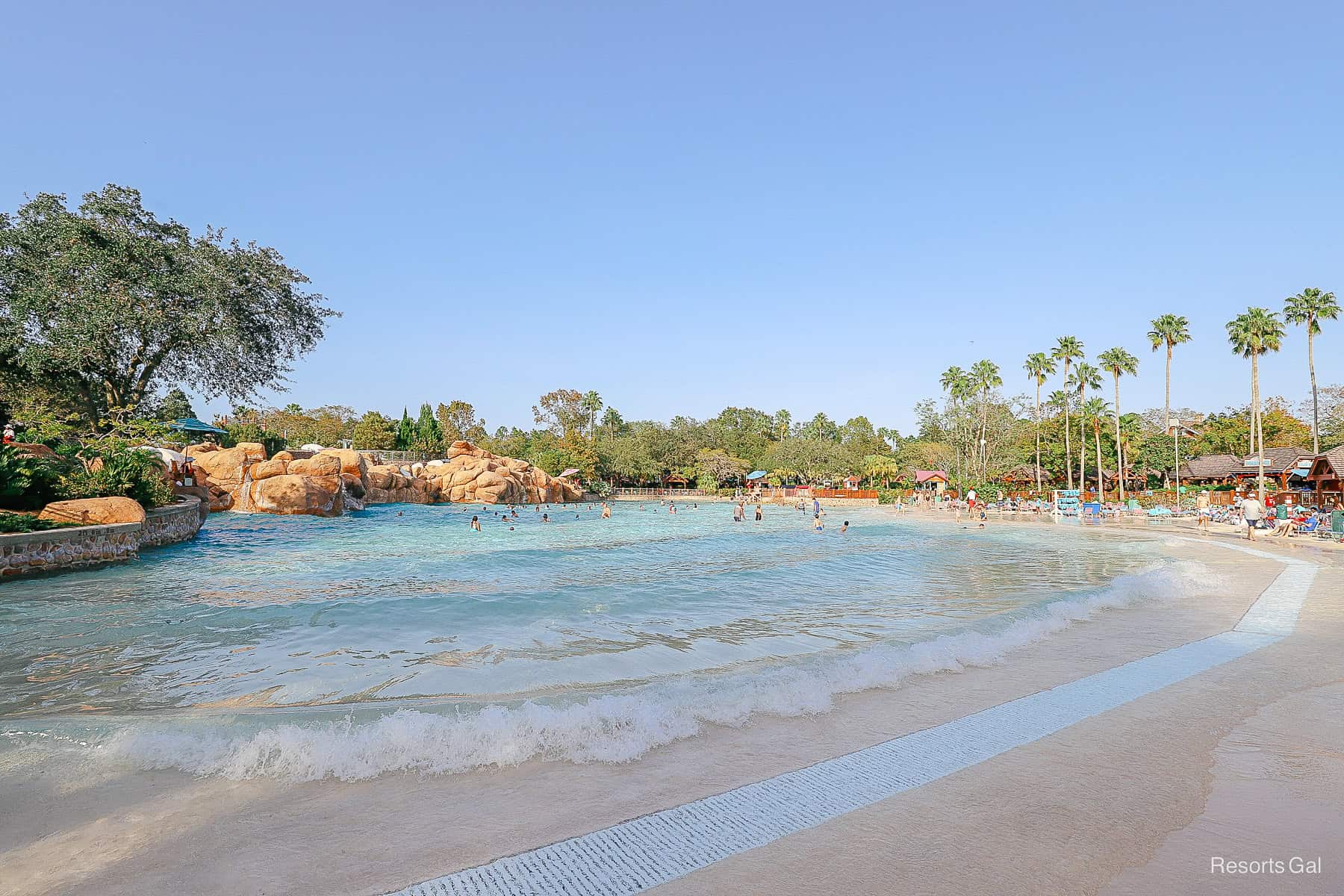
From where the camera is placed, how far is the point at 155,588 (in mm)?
11906

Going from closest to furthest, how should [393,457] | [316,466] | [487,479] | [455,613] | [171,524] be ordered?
[455,613] < [171,524] < [316,466] < [487,479] < [393,457]

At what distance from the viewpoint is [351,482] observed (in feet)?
131

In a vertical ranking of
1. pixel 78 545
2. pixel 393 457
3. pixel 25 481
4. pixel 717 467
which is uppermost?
pixel 393 457

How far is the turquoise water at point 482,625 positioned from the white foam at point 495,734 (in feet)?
0.19

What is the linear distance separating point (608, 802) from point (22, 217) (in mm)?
28377

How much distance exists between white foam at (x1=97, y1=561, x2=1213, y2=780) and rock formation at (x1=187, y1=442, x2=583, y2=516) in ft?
103

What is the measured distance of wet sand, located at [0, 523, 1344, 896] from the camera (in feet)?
9.89

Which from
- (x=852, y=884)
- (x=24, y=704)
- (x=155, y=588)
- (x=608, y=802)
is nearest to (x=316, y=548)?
(x=155, y=588)

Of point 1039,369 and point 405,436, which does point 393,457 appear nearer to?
point 405,436

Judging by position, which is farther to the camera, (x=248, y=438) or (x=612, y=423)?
(x=612, y=423)

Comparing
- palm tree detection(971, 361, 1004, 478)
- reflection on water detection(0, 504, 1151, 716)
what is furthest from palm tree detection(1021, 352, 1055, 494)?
reflection on water detection(0, 504, 1151, 716)

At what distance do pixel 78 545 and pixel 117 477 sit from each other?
11.7ft

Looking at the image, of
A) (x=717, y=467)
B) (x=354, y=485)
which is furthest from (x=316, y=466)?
(x=717, y=467)

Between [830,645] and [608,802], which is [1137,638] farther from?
[608,802]
